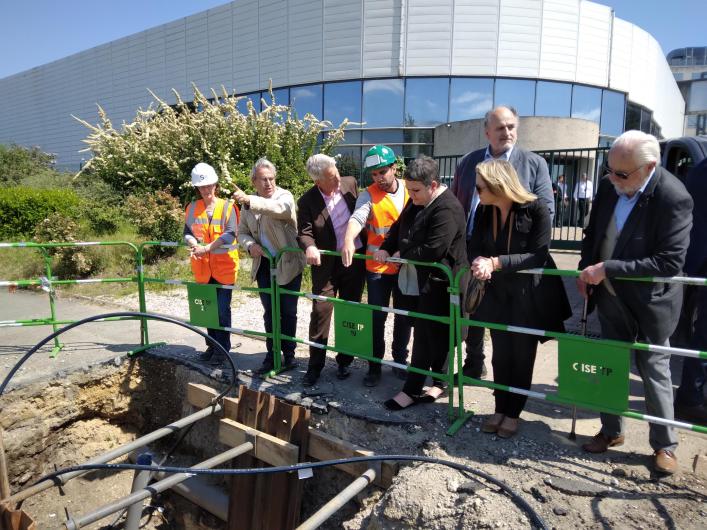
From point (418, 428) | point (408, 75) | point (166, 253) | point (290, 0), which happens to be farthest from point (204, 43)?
point (418, 428)

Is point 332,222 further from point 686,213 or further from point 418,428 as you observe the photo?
point 686,213

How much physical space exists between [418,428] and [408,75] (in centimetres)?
1785

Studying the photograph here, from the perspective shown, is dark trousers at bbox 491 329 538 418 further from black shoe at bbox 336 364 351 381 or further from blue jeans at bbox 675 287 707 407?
black shoe at bbox 336 364 351 381

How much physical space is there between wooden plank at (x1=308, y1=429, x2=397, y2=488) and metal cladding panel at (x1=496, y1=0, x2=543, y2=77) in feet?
60.0

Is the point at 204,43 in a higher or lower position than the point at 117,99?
higher

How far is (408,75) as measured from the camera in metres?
18.7

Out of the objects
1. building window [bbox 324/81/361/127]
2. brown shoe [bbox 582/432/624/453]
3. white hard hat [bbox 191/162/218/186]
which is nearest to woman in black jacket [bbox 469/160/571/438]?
brown shoe [bbox 582/432/624/453]

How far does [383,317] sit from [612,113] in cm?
2138

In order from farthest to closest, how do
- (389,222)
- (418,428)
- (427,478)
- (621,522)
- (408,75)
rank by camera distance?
(408,75) → (389,222) → (418,428) → (427,478) → (621,522)

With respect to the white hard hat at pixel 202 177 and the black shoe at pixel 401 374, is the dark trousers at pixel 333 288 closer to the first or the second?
the black shoe at pixel 401 374

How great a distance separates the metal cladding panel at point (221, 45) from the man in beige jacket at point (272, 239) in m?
21.0

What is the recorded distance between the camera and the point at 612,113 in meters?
20.6

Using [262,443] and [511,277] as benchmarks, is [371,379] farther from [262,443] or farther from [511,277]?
[511,277]

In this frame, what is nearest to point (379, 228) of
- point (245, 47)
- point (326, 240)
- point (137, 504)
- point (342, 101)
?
point (326, 240)
